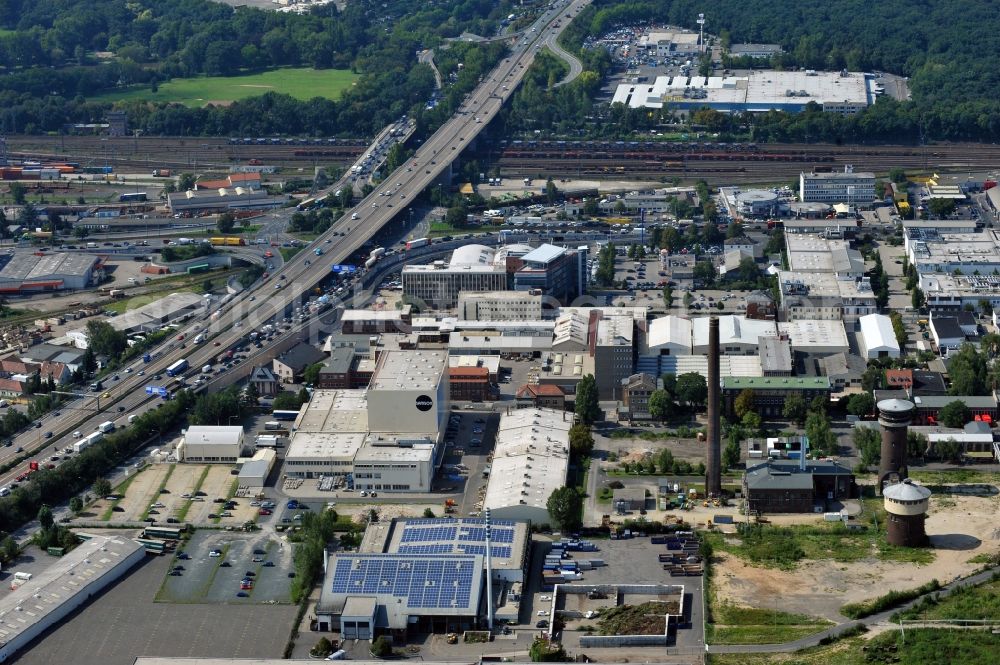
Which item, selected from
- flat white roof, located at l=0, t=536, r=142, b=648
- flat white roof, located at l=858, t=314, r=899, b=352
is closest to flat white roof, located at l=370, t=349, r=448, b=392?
flat white roof, located at l=0, t=536, r=142, b=648

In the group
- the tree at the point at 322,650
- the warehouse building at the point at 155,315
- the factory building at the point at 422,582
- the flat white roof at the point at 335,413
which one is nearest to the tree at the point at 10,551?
the factory building at the point at 422,582

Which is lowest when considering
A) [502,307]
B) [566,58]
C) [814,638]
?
[814,638]

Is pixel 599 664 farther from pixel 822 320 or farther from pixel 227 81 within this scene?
pixel 227 81

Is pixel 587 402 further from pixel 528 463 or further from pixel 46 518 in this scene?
pixel 46 518

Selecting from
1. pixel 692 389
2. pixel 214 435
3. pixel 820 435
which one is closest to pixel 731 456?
pixel 820 435

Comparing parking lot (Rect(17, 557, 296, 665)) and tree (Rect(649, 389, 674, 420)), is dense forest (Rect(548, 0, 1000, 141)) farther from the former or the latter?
parking lot (Rect(17, 557, 296, 665))

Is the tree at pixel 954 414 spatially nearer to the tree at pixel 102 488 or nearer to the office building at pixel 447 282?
the office building at pixel 447 282
